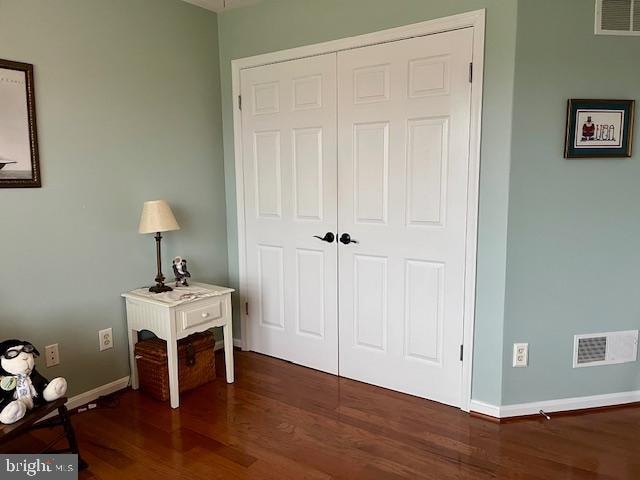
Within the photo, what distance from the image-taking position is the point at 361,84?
106 inches

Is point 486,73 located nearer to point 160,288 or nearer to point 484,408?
point 484,408

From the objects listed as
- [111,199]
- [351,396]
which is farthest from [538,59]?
[111,199]

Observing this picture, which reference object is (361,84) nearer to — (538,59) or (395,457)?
(538,59)

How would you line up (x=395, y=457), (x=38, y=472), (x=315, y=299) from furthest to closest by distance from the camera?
(x=315, y=299), (x=395, y=457), (x=38, y=472)

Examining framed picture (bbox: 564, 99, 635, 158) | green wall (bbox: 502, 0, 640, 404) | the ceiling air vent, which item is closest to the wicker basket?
green wall (bbox: 502, 0, 640, 404)

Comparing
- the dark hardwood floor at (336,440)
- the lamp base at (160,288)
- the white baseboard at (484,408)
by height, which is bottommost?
the dark hardwood floor at (336,440)

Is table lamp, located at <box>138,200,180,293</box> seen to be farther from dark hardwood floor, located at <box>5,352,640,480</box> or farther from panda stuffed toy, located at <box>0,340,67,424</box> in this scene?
dark hardwood floor, located at <box>5,352,640,480</box>

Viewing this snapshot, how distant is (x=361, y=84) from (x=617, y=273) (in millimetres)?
1731

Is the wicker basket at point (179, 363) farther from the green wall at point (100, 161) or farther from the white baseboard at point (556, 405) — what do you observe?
the white baseboard at point (556, 405)

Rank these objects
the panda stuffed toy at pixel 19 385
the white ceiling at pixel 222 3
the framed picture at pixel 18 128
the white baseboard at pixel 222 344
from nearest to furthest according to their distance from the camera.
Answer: the panda stuffed toy at pixel 19 385, the framed picture at pixel 18 128, the white ceiling at pixel 222 3, the white baseboard at pixel 222 344

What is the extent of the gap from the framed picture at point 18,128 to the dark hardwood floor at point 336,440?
131 centimetres

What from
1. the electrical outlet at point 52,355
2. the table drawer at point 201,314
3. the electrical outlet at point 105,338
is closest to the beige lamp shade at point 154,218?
the table drawer at point 201,314

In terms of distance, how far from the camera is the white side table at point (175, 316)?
2.56 m

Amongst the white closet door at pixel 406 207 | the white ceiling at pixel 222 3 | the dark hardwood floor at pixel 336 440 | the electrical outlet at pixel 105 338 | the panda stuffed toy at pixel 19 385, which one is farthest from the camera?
the white ceiling at pixel 222 3
